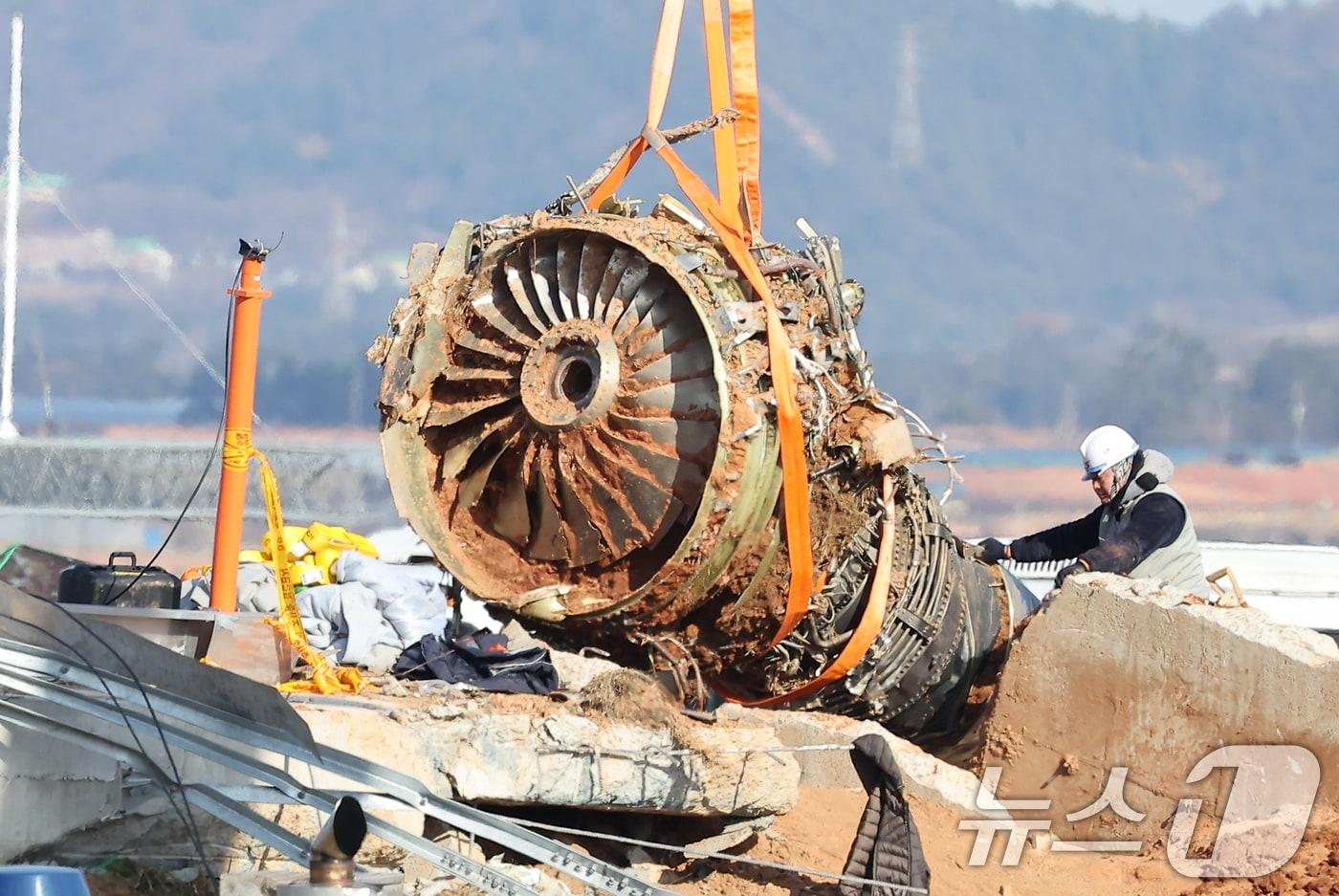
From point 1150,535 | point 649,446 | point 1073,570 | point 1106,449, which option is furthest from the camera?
point 1106,449

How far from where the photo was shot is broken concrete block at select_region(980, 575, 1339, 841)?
24.1 feet

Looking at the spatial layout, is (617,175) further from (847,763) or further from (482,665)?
(847,763)

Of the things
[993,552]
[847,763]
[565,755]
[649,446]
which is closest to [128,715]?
[565,755]

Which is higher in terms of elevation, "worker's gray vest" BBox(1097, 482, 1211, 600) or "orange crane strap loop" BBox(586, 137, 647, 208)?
"orange crane strap loop" BBox(586, 137, 647, 208)

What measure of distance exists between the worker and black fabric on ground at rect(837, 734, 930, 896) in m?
2.26

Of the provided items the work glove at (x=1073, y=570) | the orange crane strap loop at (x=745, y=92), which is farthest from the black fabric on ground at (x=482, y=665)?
the work glove at (x=1073, y=570)

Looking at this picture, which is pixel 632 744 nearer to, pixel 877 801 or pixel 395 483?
pixel 877 801

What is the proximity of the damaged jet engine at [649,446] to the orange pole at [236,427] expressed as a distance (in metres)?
0.54

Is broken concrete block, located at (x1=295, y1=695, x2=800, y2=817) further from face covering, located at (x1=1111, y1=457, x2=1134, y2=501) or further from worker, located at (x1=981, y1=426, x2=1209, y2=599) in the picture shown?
face covering, located at (x1=1111, y1=457, x2=1134, y2=501)

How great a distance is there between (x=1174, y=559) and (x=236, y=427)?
177 inches

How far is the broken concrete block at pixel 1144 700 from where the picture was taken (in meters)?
7.33

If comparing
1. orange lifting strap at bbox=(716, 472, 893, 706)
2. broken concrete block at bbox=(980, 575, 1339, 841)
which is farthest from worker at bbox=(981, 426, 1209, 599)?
orange lifting strap at bbox=(716, 472, 893, 706)

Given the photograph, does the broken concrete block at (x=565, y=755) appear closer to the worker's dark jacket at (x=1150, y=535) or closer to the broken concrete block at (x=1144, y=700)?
the broken concrete block at (x=1144, y=700)

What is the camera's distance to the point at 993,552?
8.86 m
